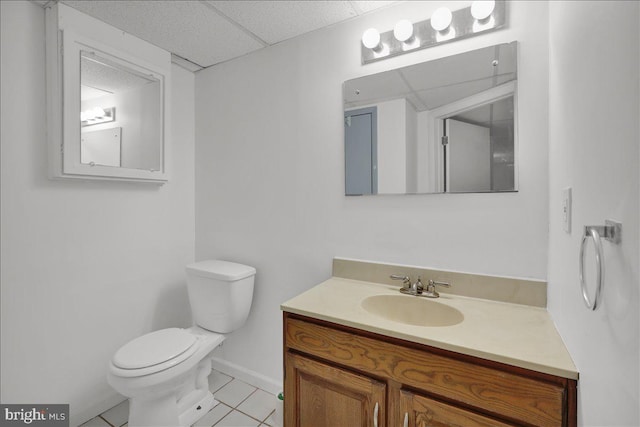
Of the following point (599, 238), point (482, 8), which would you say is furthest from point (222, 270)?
point (482, 8)

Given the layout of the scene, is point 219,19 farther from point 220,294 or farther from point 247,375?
point 247,375

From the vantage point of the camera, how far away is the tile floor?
1.67 metres

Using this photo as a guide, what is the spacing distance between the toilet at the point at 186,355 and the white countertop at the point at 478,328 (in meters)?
0.64

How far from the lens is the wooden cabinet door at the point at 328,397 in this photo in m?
1.06

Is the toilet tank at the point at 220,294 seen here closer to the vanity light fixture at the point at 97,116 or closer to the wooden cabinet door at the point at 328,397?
the wooden cabinet door at the point at 328,397

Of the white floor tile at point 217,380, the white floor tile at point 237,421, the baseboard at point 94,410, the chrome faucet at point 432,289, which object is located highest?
the chrome faucet at point 432,289

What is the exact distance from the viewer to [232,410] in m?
1.77

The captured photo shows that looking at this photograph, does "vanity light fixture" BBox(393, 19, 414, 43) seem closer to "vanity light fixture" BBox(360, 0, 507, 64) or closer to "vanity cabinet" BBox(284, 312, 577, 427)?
"vanity light fixture" BBox(360, 0, 507, 64)

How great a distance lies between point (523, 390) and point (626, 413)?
0.39 metres

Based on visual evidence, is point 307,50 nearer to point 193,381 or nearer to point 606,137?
point 606,137

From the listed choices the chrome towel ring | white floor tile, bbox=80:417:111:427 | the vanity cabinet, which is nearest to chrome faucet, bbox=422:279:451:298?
the vanity cabinet

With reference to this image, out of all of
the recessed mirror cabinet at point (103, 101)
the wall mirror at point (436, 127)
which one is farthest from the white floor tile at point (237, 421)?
the recessed mirror cabinet at point (103, 101)

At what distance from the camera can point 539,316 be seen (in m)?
1.13

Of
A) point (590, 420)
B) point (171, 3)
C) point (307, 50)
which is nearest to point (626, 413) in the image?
point (590, 420)
